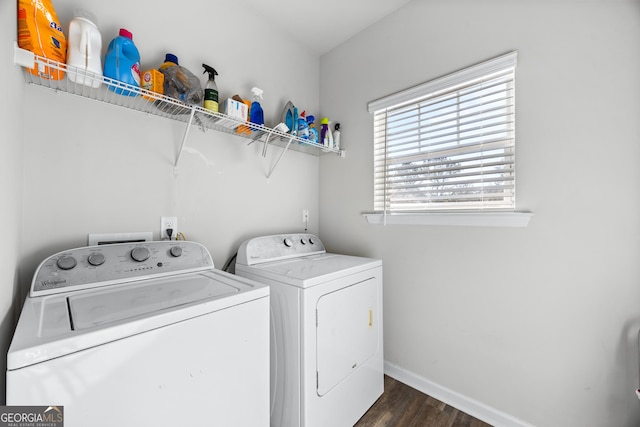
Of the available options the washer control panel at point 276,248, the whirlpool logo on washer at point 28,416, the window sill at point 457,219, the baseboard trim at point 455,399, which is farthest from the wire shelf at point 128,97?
the baseboard trim at point 455,399

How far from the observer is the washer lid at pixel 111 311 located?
613 mm

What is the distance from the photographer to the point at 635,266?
1132 millimetres

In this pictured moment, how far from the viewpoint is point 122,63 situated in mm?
1175

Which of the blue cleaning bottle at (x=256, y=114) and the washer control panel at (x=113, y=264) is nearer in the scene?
the washer control panel at (x=113, y=264)

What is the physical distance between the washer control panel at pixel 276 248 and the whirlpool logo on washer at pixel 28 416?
100 cm

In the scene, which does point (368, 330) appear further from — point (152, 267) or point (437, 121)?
point (437, 121)

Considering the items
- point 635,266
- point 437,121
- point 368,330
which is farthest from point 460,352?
point 437,121

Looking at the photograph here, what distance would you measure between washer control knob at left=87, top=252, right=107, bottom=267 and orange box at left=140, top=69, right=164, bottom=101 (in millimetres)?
777

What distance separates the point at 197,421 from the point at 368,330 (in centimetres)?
107

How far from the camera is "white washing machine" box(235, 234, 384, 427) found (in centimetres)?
127

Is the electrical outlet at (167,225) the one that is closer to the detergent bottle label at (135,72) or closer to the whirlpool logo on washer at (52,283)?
the whirlpool logo on washer at (52,283)

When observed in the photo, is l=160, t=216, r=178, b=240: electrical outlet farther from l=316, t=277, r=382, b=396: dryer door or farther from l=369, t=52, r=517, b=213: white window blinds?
l=369, t=52, r=517, b=213: white window blinds

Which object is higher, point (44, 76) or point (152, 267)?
point (44, 76)

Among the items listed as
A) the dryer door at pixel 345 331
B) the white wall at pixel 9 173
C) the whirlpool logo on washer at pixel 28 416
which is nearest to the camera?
the whirlpool logo on washer at pixel 28 416
